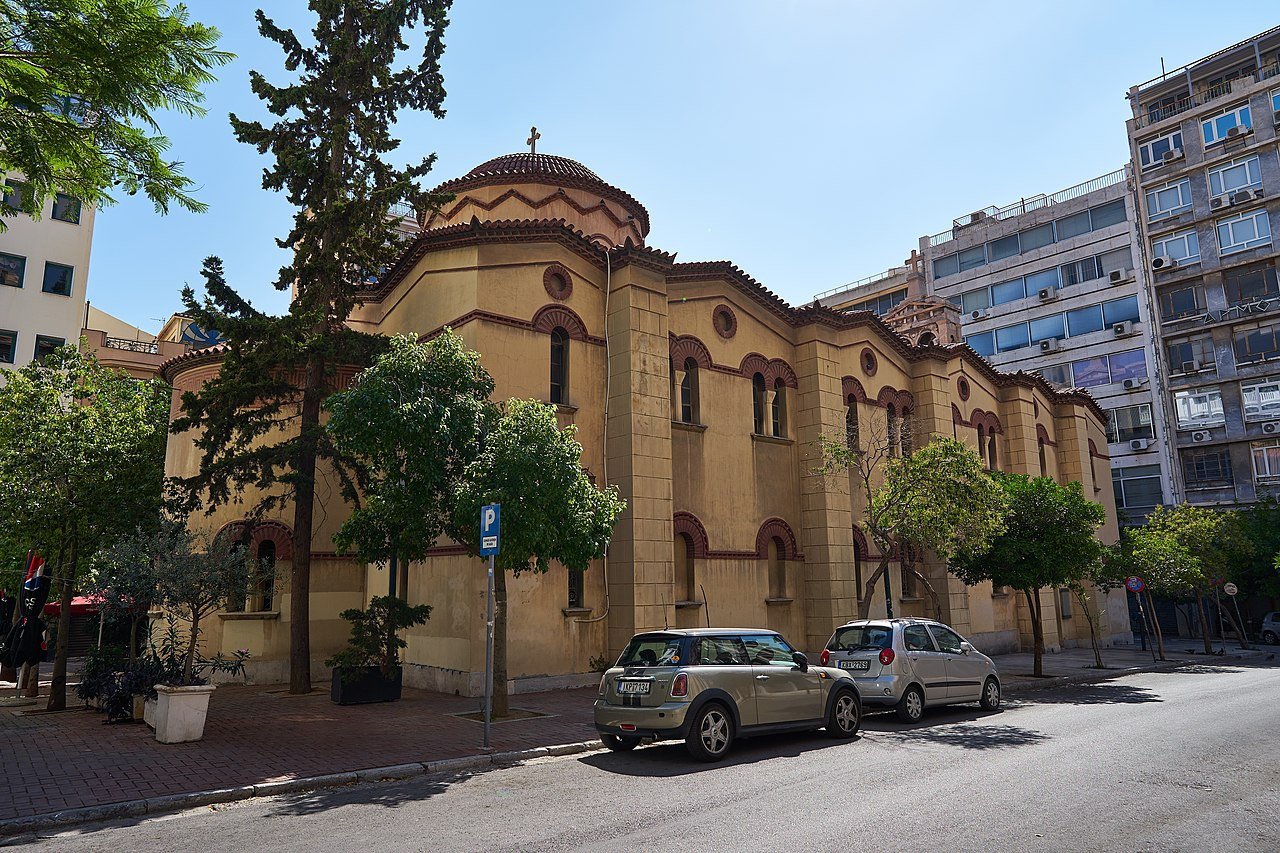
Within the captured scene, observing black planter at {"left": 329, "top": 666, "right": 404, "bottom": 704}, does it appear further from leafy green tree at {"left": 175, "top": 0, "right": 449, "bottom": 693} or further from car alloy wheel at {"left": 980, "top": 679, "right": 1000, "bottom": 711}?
car alloy wheel at {"left": 980, "top": 679, "right": 1000, "bottom": 711}

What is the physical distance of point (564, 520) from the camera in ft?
40.7

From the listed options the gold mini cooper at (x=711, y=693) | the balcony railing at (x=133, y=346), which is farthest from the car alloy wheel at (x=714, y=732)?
the balcony railing at (x=133, y=346)

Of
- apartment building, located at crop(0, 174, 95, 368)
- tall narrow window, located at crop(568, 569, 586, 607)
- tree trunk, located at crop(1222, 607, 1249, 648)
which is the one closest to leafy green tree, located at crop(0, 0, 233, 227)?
tall narrow window, located at crop(568, 569, 586, 607)

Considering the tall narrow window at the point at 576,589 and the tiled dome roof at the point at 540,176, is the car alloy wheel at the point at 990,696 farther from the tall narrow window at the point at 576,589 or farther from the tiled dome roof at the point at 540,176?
the tiled dome roof at the point at 540,176

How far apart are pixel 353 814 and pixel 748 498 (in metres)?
13.9

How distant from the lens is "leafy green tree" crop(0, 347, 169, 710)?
14.7 m

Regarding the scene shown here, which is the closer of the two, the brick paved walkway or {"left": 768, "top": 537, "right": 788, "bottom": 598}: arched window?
the brick paved walkway

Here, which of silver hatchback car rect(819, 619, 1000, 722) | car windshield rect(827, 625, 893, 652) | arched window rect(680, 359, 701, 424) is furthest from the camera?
arched window rect(680, 359, 701, 424)

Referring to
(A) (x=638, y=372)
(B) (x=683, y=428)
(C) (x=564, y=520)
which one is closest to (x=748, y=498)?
(B) (x=683, y=428)

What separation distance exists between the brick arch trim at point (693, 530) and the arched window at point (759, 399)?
377 centimetres

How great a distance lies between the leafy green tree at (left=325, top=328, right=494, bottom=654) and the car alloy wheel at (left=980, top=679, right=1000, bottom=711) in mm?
9999

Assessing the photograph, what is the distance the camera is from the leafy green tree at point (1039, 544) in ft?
63.8

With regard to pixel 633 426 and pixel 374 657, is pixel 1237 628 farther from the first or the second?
pixel 374 657

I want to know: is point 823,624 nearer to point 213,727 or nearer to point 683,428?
point 683,428
